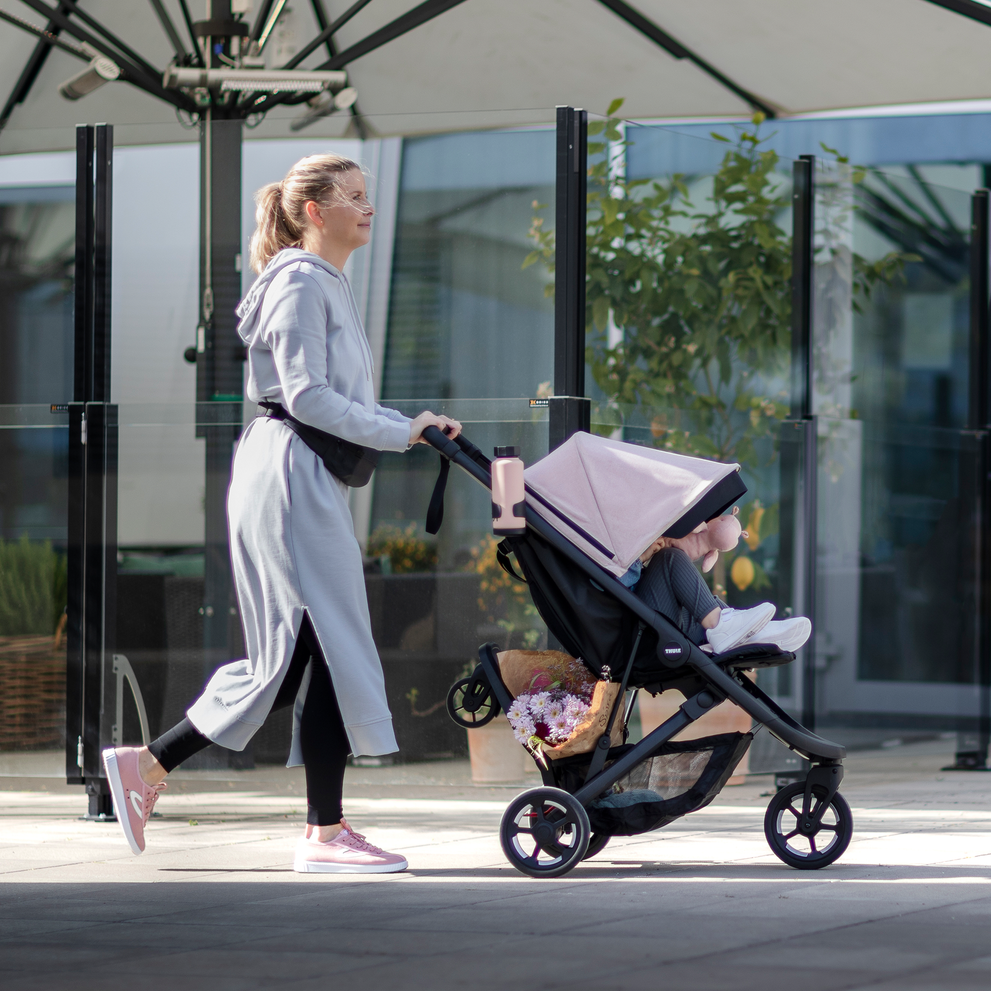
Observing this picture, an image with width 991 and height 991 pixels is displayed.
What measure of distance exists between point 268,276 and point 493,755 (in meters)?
1.98

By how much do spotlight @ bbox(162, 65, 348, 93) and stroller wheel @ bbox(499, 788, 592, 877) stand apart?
340 centimetres

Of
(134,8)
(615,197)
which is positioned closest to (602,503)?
(615,197)

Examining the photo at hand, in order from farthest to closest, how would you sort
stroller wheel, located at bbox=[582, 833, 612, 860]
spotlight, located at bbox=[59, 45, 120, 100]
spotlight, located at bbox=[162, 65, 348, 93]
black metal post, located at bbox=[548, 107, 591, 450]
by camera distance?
1. spotlight, located at bbox=[59, 45, 120, 100]
2. spotlight, located at bbox=[162, 65, 348, 93]
3. black metal post, located at bbox=[548, 107, 591, 450]
4. stroller wheel, located at bbox=[582, 833, 612, 860]

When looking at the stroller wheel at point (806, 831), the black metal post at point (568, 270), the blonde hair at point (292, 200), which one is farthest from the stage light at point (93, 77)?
the stroller wheel at point (806, 831)

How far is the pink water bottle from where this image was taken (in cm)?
358

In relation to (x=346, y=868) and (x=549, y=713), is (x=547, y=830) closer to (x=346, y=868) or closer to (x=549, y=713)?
(x=549, y=713)

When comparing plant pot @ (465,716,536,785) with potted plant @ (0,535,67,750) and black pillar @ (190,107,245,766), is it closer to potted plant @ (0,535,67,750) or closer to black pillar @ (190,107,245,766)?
black pillar @ (190,107,245,766)

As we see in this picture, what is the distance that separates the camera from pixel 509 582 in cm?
513

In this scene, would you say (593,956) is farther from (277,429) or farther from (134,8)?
(134,8)

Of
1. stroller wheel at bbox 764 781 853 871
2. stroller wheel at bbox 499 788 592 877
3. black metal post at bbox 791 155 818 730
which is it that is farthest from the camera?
black metal post at bbox 791 155 818 730

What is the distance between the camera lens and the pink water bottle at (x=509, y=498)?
11.7 feet

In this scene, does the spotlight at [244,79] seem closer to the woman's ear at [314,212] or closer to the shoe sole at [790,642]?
the woman's ear at [314,212]

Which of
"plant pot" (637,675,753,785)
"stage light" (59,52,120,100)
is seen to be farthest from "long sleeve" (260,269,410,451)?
"stage light" (59,52,120,100)

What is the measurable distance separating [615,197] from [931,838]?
93.0 inches
